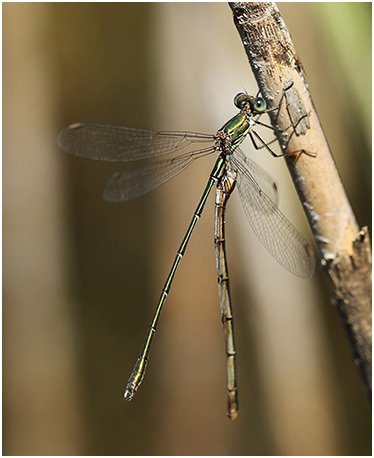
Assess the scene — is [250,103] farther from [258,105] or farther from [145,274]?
[145,274]

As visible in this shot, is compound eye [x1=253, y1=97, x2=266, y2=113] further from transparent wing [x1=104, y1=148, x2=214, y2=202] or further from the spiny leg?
transparent wing [x1=104, y1=148, x2=214, y2=202]

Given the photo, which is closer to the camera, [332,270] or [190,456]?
[332,270]

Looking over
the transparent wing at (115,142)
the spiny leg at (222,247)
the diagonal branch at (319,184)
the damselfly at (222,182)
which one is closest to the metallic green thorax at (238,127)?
the damselfly at (222,182)

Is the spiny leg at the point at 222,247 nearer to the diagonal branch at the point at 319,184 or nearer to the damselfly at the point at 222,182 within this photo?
the damselfly at the point at 222,182

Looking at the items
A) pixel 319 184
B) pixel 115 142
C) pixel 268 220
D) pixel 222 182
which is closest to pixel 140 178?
pixel 115 142

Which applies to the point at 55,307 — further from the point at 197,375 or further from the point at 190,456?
the point at 190,456

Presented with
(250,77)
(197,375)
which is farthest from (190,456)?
(250,77)

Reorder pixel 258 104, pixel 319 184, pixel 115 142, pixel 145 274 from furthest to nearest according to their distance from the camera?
pixel 145 274
pixel 115 142
pixel 258 104
pixel 319 184
